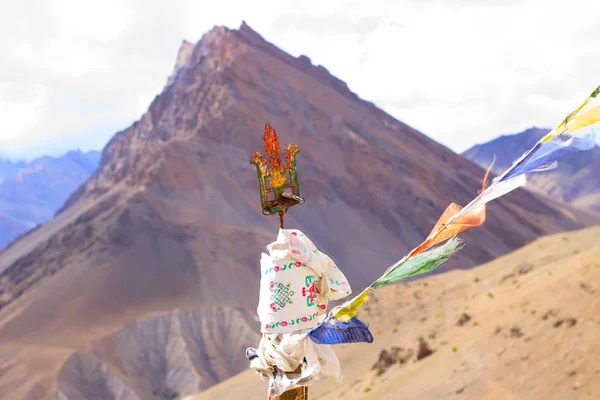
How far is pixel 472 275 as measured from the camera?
85.7 feet

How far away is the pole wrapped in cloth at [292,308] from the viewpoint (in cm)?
357

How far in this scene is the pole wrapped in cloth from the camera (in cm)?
357

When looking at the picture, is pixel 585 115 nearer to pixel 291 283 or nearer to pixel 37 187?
pixel 291 283

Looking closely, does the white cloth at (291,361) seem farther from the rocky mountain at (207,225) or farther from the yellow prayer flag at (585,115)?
the rocky mountain at (207,225)

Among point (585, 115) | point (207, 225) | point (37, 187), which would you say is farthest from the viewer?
point (37, 187)

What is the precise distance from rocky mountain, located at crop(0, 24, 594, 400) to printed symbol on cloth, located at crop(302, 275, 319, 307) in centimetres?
2804

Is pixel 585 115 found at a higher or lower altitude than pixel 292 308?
higher

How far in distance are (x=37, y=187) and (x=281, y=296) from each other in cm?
14350

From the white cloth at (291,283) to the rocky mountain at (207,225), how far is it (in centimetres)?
2800

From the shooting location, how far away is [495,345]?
541 inches

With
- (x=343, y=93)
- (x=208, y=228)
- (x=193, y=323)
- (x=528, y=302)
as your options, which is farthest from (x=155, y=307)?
(x=343, y=93)

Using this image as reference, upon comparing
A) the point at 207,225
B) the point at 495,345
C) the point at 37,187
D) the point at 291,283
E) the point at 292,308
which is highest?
the point at 37,187

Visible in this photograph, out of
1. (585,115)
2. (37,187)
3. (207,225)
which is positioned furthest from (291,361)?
(37,187)

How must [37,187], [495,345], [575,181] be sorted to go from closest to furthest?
[495,345]
[575,181]
[37,187]
